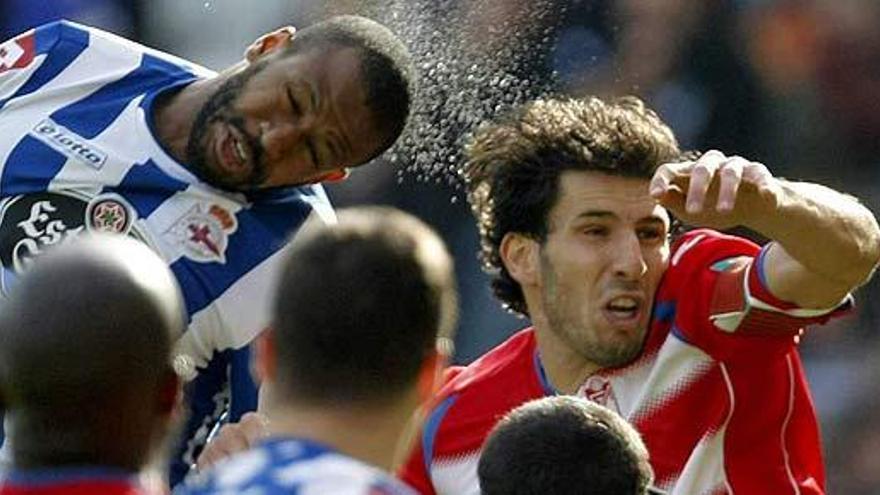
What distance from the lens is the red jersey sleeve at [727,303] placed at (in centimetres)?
494

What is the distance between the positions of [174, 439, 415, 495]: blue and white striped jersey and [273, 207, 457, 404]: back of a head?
0.33 ft

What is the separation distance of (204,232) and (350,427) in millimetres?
2072

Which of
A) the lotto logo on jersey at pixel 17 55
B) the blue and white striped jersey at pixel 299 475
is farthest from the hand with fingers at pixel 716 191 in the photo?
the lotto logo on jersey at pixel 17 55

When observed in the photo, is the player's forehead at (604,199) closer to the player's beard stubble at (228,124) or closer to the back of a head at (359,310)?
the player's beard stubble at (228,124)

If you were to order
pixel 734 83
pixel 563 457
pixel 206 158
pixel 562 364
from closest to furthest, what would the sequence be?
pixel 563 457, pixel 562 364, pixel 206 158, pixel 734 83

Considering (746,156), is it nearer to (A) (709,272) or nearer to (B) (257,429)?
(A) (709,272)

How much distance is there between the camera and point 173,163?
5484 mm

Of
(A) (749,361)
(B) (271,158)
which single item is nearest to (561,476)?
(A) (749,361)

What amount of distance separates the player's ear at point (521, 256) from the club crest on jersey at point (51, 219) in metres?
0.80

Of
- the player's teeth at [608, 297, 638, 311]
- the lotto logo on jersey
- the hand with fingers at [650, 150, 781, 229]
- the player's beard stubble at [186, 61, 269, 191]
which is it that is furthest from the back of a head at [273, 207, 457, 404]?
the lotto logo on jersey

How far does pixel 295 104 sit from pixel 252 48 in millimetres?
281

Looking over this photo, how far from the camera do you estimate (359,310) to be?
3510mm

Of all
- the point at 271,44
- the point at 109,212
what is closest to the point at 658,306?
the point at 271,44

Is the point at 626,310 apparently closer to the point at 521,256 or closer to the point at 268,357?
the point at 521,256
